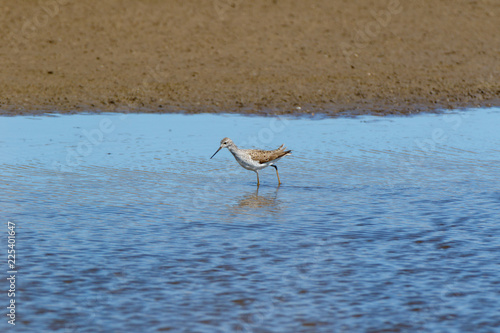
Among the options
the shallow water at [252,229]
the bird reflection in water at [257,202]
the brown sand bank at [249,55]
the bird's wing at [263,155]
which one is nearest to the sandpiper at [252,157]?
the bird's wing at [263,155]

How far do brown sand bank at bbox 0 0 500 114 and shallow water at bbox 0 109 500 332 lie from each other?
9.95 ft

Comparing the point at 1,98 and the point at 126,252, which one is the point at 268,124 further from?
the point at 126,252

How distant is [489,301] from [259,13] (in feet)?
60.4

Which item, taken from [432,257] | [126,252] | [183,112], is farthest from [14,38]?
[432,257]

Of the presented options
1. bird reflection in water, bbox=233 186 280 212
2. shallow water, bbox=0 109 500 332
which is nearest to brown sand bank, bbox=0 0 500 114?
shallow water, bbox=0 109 500 332

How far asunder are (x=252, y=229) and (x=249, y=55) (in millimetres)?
12973

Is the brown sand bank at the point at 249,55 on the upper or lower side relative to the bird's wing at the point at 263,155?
upper

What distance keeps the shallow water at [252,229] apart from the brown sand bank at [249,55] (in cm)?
303

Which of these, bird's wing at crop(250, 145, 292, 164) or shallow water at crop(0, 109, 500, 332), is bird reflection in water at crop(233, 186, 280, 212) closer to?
shallow water at crop(0, 109, 500, 332)

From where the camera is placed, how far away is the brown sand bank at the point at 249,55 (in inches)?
773

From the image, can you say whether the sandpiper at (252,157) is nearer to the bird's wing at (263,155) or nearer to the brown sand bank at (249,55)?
the bird's wing at (263,155)

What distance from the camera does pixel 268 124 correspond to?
686 inches

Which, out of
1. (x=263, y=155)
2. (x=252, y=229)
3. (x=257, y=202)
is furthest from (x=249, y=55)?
(x=252, y=229)

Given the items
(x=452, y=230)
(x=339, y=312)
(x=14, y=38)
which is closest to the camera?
(x=339, y=312)
